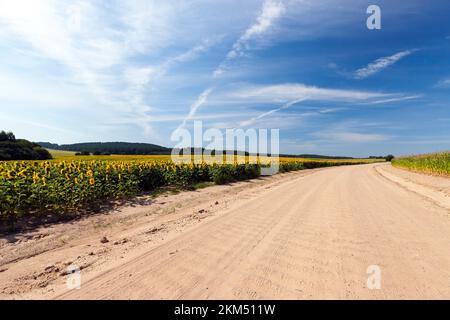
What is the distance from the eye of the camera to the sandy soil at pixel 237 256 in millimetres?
4004

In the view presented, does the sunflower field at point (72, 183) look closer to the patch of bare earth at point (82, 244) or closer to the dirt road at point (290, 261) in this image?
the patch of bare earth at point (82, 244)

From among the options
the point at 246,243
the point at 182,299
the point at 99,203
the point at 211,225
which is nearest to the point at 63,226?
the point at 99,203

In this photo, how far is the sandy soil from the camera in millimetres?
4004

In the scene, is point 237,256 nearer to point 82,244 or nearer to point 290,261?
point 290,261

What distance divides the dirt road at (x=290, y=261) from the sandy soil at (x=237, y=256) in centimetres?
2

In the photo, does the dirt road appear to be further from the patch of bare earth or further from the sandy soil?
the patch of bare earth

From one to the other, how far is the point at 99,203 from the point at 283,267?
8232 mm

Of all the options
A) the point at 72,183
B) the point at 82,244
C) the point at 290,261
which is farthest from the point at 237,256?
the point at 72,183

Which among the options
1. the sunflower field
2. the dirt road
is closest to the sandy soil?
the dirt road

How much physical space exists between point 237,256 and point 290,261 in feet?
2.89

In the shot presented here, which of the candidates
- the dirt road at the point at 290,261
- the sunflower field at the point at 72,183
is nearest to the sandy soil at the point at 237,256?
the dirt road at the point at 290,261

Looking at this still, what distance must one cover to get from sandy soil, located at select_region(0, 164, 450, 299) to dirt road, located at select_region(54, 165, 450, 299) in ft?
0.05

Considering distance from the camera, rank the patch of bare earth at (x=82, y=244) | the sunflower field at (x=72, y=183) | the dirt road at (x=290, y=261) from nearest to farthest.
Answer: the dirt road at (x=290, y=261)
the patch of bare earth at (x=82, y=244)
the sunflower field at (x=72, y=183)
